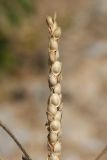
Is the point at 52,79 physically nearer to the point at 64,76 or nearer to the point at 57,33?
the point at 57,33

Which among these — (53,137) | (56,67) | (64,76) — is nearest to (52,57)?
(56,67)

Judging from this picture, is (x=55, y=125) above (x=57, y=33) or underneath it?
underneath

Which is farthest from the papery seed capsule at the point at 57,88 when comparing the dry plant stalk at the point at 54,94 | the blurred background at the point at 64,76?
the blurred background at the point at 64,76

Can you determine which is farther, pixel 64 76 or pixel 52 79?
pixel 64 76

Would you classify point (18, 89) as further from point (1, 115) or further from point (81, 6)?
point (81, 6)

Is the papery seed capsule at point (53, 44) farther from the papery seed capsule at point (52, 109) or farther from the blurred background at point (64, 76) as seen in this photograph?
the blurred background at point (64, 76)

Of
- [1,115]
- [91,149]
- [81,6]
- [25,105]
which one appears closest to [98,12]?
[81,6]
